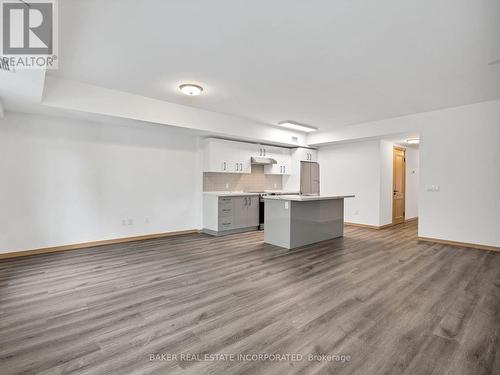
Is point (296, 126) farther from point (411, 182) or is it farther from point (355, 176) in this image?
point (411, 182)

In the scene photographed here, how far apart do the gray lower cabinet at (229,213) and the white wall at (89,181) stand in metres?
0.35

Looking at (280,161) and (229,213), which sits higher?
(280,161)

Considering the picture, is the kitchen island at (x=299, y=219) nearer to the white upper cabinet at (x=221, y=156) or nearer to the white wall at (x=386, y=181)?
the white upper cabinet at (x=221, y=156)

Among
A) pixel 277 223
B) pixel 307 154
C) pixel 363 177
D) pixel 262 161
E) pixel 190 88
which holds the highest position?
pixel 190 88

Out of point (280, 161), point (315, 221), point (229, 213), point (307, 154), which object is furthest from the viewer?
point (307, 154)

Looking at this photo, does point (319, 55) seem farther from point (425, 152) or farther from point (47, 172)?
point (47, 172)

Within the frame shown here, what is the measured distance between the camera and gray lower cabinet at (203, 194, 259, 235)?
5.84m

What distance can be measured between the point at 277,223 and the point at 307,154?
3.77m

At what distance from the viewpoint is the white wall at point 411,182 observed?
802 cm

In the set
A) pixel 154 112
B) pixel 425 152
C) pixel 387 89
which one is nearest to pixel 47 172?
pixel 154 112

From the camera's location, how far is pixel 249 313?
237 centimetres

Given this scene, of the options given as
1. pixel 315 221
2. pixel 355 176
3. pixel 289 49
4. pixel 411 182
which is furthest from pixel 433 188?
pixel 289 49

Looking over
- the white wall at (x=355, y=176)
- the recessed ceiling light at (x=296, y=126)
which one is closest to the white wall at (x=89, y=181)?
the recessed ceiling light at (x=296, y=126)

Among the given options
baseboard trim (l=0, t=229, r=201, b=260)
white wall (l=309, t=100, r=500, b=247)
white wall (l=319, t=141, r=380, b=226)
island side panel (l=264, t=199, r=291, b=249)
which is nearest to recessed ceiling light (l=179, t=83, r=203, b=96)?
island side panel (l=264, t=199, r=291, b=249)
